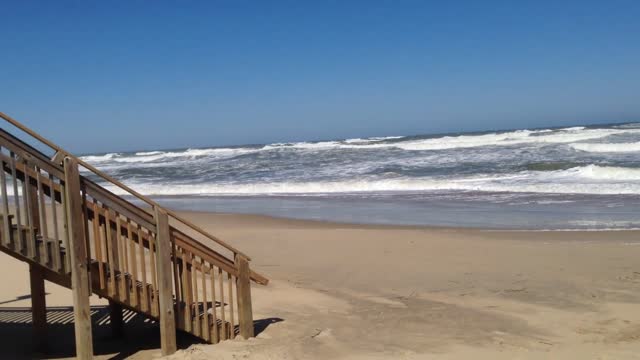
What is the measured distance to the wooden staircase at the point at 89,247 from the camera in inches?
211

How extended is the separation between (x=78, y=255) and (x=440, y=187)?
19.1 meters

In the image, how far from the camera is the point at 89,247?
5.70 metres

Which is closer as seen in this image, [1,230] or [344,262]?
[1,230]

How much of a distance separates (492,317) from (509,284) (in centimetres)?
174

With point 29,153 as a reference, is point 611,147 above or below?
below

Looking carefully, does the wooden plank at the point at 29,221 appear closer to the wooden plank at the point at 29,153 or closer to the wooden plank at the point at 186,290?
the wooden plank at the point at 29,153

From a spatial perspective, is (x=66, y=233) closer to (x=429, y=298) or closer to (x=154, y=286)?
(x=154, y=286)

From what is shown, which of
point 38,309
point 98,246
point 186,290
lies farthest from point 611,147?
point 38,309

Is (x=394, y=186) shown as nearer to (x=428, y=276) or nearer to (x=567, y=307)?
(x=428, y=276)

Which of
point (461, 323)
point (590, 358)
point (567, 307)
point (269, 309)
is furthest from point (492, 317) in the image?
point (269, 309)

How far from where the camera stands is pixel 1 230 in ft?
17.5

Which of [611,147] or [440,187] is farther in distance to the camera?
[611,147]

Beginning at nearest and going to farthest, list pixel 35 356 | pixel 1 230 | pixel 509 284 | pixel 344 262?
pixel 1 230 < pixel 35 356 < pixel 509 284 < pixel 344 262

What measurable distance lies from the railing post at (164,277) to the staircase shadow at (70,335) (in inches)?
19.8
